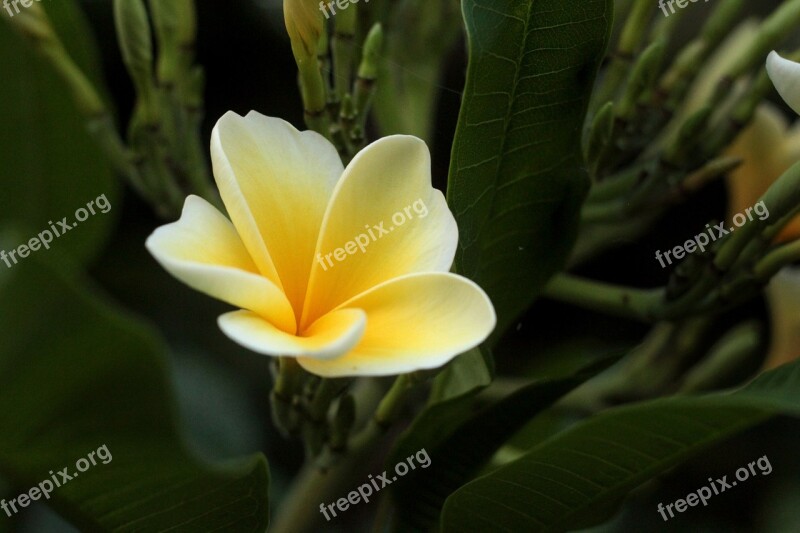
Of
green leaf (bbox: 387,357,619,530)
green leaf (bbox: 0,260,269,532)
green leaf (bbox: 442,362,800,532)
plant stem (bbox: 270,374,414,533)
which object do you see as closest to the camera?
green leaf (bbox: 0,260,269,532)

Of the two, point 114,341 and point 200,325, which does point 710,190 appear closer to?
point 200,325

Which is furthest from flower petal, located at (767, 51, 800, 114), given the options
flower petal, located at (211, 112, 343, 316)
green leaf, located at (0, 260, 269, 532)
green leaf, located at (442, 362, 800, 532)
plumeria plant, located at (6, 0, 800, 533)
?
green leaf, located at (0, 260, 269, 532)

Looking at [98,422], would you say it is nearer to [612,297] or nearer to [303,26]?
[303,26]

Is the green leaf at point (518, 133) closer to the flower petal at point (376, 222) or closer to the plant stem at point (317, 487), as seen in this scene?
the flower petal at point (376, 222)

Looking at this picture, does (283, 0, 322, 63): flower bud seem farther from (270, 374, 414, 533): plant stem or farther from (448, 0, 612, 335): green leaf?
(270, 374, 414, 533): plant stem

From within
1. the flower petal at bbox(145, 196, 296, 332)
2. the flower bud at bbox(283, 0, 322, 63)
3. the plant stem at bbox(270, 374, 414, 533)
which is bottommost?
the plant stem at bbox(270, 374, 414, 533)

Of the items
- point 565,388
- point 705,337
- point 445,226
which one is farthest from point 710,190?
point 445,226

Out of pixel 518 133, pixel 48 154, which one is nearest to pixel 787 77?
pixel 518 133

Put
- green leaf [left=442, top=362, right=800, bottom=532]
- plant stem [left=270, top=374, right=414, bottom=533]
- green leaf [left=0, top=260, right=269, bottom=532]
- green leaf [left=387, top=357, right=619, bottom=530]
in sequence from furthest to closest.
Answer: plant stem [left=270, top=374, right=414, bottom=533], green leaf [left=387, top=357, right=619, bottom=530], green leaf [left=442, top=362, right=800, bottom=532], green leaf [left=0, top=260, right=269, bottom=532]
